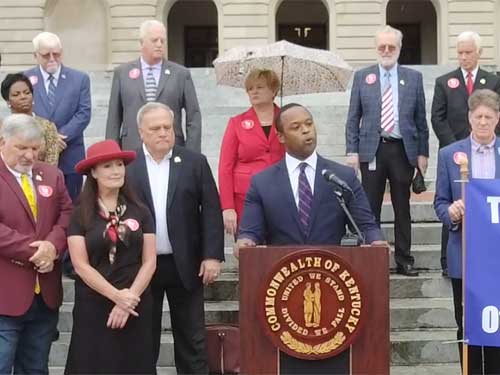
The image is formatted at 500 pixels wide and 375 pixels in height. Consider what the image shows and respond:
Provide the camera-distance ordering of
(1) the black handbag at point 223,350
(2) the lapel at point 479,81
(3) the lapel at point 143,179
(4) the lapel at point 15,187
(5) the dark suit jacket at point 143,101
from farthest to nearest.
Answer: (2) the lapel at point 479,81
(5) the dark suit jacket at point 143,101
(1) the black handbag at point 223,350
(3) the lapel at point 143,179
(4) the lapel at point 15,187

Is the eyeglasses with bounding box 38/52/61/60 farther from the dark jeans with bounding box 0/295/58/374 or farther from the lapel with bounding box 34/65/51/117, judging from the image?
the dark jeans with bounding box 0/295/58/374

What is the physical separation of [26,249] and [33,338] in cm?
62

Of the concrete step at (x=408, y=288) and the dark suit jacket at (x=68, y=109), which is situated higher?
the dark suit jacket at (x=68, y=109)

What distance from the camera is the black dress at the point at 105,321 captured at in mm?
5039

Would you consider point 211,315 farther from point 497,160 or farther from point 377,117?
point 497,160

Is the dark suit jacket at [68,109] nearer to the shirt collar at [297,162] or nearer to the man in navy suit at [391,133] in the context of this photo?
the man in navy suit at [391,133]

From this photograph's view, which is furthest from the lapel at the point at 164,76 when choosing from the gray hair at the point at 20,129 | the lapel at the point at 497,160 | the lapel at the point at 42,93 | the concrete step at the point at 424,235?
the lapel at the point at 497,160

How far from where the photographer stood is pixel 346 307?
4402mm

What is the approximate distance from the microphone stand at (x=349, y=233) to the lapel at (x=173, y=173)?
3.78 feet

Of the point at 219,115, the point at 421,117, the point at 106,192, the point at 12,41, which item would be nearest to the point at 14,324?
the point at 106,192

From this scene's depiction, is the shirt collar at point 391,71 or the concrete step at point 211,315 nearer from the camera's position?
the concrete step at point 211,315

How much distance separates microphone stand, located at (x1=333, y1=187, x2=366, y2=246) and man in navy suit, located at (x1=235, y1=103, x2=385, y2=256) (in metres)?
0.06

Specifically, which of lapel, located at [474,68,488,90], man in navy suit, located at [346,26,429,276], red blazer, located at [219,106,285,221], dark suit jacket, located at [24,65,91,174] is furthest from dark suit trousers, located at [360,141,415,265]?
dark suit jacket, located at [24,65,91,174]

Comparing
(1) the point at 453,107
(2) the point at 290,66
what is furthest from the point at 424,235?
(2) the point at 290,66
